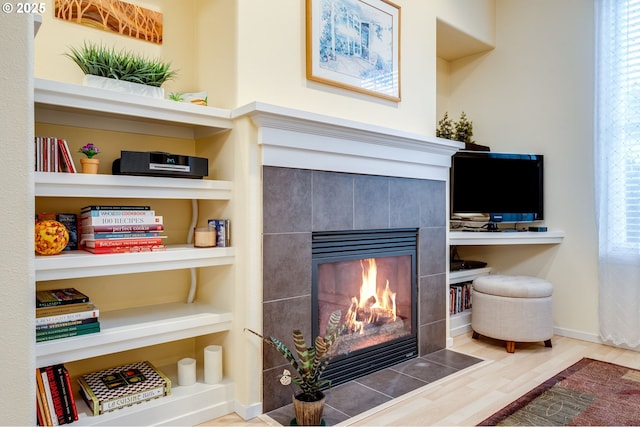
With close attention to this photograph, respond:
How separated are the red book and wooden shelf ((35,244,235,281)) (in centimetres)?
5

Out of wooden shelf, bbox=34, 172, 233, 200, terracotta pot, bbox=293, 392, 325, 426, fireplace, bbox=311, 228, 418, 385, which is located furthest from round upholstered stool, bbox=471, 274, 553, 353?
wooden shelf, bbox=34, 172, 233, 200

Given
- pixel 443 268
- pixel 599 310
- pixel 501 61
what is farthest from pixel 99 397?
pixel 501 61

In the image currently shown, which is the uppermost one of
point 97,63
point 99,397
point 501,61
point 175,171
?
point 501,61

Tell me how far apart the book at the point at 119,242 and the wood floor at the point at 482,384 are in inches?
34.8

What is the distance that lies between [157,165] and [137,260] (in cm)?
42

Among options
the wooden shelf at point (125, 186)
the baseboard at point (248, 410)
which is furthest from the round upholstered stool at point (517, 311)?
the wooden shelf at point (125, 186)

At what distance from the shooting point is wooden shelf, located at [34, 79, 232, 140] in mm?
1620

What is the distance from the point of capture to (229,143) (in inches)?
83.1

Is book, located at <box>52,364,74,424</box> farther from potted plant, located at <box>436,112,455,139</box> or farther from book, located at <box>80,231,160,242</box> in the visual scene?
potted plant, located at <box>436,112,455,139</box>

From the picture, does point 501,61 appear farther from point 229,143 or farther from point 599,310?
point 229,143

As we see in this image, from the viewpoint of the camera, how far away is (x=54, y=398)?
165cm

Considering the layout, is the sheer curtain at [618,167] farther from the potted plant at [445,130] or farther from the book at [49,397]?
the book at [49,397]

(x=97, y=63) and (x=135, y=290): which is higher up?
(x=97, y=63)

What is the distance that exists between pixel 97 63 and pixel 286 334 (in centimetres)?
152
